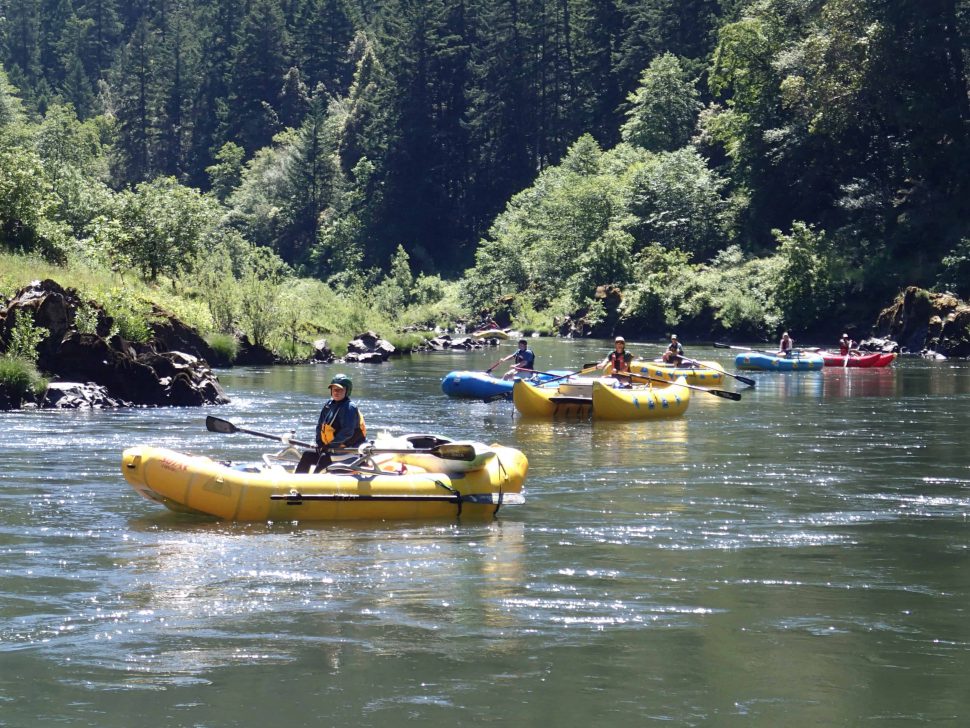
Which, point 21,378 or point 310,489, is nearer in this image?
point 310,489

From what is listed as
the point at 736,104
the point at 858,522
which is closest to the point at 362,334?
the point at 736,104

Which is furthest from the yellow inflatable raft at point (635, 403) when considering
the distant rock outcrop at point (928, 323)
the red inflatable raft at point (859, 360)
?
the distant rock outcrop at point (928, 323)

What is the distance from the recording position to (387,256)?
3396 inches

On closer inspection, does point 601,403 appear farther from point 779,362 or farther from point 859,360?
point 859,360

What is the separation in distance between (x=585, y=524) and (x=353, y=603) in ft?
12.5

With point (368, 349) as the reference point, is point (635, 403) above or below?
below

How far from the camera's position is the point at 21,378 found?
72.3 ft

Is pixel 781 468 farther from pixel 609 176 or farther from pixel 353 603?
pixel 609 176

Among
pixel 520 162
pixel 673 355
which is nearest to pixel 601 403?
pixel 673 355

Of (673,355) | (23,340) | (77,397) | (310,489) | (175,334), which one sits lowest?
(310,489)

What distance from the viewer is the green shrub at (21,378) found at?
21.9 metres

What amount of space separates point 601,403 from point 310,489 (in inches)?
417

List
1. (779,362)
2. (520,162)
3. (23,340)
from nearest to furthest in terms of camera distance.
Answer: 1. (23,340)
2. (779,362)
3. (520,162)

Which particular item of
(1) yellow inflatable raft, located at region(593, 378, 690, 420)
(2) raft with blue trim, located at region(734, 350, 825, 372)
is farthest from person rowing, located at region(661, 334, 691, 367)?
(1) yellow inflatable raft, located at region(593, 378, 690, 420)
